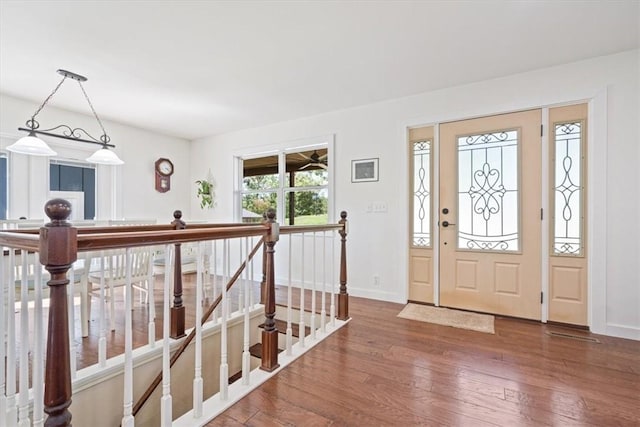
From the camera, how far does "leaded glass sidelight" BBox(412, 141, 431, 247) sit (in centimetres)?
343

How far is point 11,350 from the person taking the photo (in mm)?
1246

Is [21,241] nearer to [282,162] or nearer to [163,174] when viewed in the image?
[282,162]

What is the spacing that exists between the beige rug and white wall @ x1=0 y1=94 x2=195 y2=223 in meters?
4.18

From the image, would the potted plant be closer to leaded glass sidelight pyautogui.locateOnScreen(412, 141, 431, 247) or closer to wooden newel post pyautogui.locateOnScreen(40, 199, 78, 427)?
leaded glass sidelight pyautogui.locateOnScreen(412, 141, 431, 247)

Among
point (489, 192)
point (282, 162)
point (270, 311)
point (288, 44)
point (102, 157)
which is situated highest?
point (288, 44)

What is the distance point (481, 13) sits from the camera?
2.06 metres

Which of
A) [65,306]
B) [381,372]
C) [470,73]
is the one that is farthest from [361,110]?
[65,306]

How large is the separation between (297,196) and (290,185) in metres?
0.21

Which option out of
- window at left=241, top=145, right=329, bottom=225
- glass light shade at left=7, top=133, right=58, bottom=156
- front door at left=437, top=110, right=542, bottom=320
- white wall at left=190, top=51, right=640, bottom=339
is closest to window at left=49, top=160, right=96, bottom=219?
glass light shade at left=7, top=133, right=58, bottom=156

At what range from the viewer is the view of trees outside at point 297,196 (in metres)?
4.22

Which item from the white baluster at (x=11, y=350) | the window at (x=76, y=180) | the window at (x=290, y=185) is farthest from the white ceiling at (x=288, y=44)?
the white baluster at (x=11, y=350)

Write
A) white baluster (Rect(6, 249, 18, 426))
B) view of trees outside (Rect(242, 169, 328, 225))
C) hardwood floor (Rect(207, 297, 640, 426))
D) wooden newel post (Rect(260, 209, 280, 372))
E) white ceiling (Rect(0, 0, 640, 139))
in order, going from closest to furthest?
white baluster (Rect(6, 249, 18, 426)) → hardwood floor (Rect(207, 297, 640, 426)) → wooden newel post (Rect(260, 209, 280, 372)) → white ceiling (Rect(0, 0, 640, 139)) → view of trees outside (Rect(242, 169, 328, 225))

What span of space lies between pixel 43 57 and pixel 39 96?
1194 millimetres

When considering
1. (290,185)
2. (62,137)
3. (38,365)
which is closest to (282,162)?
(290,185)
